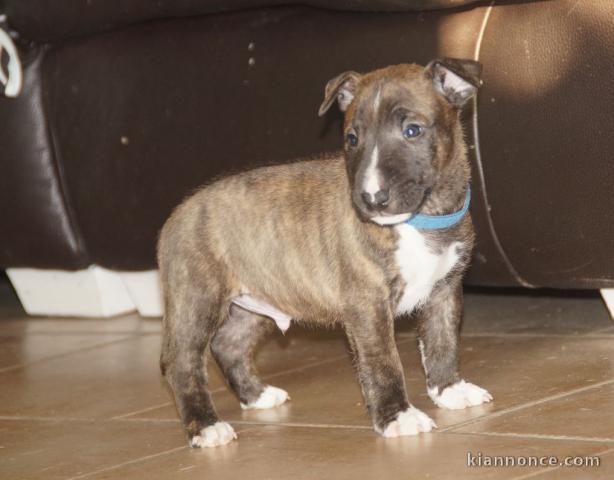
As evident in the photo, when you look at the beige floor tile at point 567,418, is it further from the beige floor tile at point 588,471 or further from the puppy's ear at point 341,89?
the puppy's ear at point 341,89

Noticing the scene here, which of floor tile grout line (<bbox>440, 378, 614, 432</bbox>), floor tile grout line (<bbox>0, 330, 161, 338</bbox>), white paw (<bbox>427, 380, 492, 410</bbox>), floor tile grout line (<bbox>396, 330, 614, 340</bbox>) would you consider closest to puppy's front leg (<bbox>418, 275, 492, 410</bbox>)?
white paw (<bbox>427, 380, 492, 410</bbox>)

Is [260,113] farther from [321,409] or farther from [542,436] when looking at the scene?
[542,436]

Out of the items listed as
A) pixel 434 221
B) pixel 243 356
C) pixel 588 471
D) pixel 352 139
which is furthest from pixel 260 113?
pixel 588 471

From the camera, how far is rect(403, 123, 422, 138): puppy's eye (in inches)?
136

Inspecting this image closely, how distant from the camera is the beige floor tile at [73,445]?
11.3ft

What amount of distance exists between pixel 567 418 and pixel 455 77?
3.58ft

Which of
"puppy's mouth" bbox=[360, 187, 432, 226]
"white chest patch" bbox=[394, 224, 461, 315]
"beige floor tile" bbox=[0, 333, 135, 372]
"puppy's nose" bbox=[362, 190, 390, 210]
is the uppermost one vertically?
"puppy's nose" bbox=[362, 190, 390, 210]

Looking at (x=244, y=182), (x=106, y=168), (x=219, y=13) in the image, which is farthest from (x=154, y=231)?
(x=244, y=182)

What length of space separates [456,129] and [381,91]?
32cm

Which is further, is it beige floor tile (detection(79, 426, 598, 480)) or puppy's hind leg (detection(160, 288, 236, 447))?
puppy's hind leg (detection(160, 288, 236, 447))

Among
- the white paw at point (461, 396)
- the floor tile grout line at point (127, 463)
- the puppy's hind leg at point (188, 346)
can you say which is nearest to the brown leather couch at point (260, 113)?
the white paw at point (461, 396)

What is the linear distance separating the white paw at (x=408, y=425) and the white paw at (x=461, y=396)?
26 centimetres

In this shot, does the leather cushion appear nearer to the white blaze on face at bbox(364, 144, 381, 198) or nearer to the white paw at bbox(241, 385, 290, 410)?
the white blaze on face at bbox(364, 144, 381, 198)

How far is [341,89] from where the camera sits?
12.8 ft
